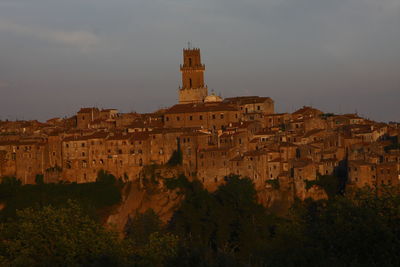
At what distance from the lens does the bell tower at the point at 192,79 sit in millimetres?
76938

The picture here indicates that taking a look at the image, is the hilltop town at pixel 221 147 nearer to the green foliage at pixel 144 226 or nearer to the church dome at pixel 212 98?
the church dome at pixel 212 98

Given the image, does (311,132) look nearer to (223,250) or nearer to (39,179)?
(39,179)

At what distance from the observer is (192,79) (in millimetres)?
78125

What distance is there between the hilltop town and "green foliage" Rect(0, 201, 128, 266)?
76.2ft

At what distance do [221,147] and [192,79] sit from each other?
914 inches

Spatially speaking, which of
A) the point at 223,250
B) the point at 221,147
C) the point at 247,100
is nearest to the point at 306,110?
the point at 247,100

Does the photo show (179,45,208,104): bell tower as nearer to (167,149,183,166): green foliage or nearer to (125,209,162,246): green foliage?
(167,149,183,166): green foliage

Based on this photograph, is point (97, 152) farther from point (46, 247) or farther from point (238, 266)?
point (238, 266)

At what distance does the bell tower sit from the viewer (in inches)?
3029

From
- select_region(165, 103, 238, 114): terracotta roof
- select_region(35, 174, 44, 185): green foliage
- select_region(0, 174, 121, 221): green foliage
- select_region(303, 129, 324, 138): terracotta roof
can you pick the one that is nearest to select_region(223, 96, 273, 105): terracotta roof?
select_region(165, 103, 238, 114): terracotta roof

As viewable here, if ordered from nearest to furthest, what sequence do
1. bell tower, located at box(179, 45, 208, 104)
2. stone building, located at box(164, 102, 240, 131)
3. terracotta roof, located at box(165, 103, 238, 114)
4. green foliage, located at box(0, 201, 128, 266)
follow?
green foliage, located at box(0, 201, 128, 266)
stone building, located at box(164, 102, 240, 131)
terracotta roof, located at box(165, 103, 238, 114)
bell tower, located at box(179, 45, 208, 104)

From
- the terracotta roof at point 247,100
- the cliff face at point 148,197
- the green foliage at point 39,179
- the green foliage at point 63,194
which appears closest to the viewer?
the cliff face at point 148,197

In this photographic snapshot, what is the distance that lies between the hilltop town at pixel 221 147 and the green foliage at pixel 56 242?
2324 cm

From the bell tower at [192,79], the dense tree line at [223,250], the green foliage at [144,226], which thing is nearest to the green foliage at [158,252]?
the dense tree line at [223,250]
